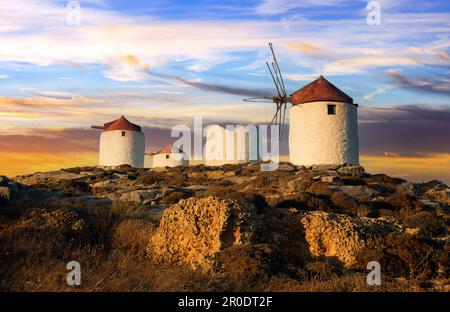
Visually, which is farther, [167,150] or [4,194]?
[167,150]

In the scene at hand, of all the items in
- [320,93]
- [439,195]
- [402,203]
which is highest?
[320,93]

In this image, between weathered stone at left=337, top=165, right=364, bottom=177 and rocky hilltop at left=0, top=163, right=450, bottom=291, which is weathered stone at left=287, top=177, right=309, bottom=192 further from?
rocky hilltop at left=0, top=163, right=450, bottom=291

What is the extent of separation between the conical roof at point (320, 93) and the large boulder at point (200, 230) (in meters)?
28.4

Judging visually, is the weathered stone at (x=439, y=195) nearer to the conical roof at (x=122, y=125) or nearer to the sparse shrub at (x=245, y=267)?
the sparse shrub at (x=245, y=267)

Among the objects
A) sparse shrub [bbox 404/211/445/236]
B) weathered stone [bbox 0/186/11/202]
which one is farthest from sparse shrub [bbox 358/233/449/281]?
weathered stone [bbox 0/186/11/202]

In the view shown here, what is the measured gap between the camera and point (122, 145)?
2036 inches

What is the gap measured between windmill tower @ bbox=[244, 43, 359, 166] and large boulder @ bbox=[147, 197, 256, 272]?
27291 mm

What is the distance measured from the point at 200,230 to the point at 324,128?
28.2 m

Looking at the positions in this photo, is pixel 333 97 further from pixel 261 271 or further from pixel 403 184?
pixel 261 271

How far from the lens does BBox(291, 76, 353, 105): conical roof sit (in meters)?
36.7

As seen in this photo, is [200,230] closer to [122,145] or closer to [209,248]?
[209,248]

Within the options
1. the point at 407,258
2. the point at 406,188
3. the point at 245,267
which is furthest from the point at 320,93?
the point at 245,267

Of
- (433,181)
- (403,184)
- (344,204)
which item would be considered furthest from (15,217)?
(433,181)

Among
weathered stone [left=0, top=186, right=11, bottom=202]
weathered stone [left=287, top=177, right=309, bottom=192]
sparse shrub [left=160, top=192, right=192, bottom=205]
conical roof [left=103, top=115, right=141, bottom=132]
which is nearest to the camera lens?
weathered stone [left=0, top=186, right=11, bottom=202]
